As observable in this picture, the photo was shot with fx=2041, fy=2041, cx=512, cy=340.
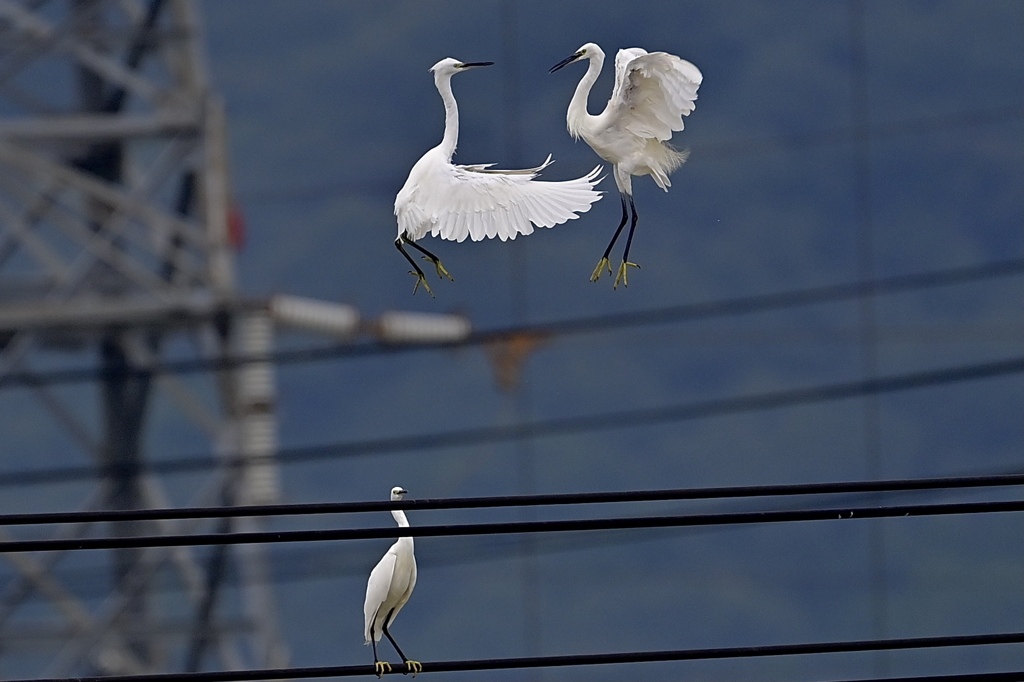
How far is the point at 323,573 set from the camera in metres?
14.6

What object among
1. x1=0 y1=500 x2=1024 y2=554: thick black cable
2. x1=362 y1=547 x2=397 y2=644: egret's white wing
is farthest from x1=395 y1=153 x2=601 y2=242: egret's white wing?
x1=362 y1=547 x2=397 y2=644: egret's white wing

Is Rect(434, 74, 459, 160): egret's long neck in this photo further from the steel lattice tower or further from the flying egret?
the steel lattice tower

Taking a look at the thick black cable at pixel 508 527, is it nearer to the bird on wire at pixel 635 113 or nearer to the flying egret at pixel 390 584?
the bird on wire at pixel 635 113

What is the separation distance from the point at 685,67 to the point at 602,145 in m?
0.40

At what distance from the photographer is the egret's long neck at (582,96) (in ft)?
20.8

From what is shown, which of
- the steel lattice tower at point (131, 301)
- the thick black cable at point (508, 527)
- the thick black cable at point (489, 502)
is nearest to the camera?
the thick black cable at point (489, 502)

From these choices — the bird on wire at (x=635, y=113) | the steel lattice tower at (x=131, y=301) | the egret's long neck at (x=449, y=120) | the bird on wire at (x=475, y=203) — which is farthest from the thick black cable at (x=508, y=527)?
the steel lattice tower at (x=131, y=301)

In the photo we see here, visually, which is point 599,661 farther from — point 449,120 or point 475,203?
point 449,120

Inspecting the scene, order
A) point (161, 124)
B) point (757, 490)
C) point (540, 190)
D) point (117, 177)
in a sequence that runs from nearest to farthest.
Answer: point (757, 490) → point (540, 190) → point (161, 124) → point (117, 177)

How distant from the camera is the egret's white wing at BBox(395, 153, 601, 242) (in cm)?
597

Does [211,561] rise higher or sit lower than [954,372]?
lower

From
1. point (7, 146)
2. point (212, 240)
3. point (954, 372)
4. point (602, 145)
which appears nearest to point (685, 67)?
point (602, 145)

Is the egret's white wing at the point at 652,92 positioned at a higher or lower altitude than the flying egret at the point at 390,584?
higher

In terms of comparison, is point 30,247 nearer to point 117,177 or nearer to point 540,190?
point 117,177
